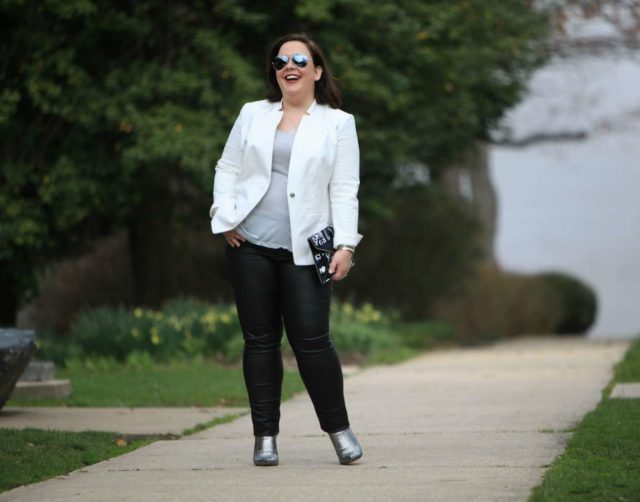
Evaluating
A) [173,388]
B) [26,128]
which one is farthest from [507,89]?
[173,388]

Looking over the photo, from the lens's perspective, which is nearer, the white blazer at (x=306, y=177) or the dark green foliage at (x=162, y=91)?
the white blazer at (x=306, y=177)

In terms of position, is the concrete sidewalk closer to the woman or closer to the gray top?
the woman

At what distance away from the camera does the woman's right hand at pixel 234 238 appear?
6391 millimetres

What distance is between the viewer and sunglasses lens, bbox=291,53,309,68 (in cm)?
642

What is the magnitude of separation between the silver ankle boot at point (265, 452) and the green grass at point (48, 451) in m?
0.92

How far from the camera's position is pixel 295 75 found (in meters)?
6.45

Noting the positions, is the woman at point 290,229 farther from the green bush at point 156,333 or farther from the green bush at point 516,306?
the green bush at point 516,306

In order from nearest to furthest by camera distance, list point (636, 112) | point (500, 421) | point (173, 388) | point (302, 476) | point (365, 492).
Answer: point (365, 492) < point (302, 476) < point (500, 421) < point (173, 388) < point (636, 112)

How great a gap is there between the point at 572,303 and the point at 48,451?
2594cm

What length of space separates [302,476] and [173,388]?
Answer: 528cm

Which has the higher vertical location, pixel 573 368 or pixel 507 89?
pixel 507 89

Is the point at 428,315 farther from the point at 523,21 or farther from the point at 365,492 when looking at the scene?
the point at 365,492

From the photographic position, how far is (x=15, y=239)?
16.2 metres

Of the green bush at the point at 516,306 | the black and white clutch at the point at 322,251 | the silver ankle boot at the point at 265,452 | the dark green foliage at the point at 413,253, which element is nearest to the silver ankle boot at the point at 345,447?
the silver ankle boot at the point at 265,452
